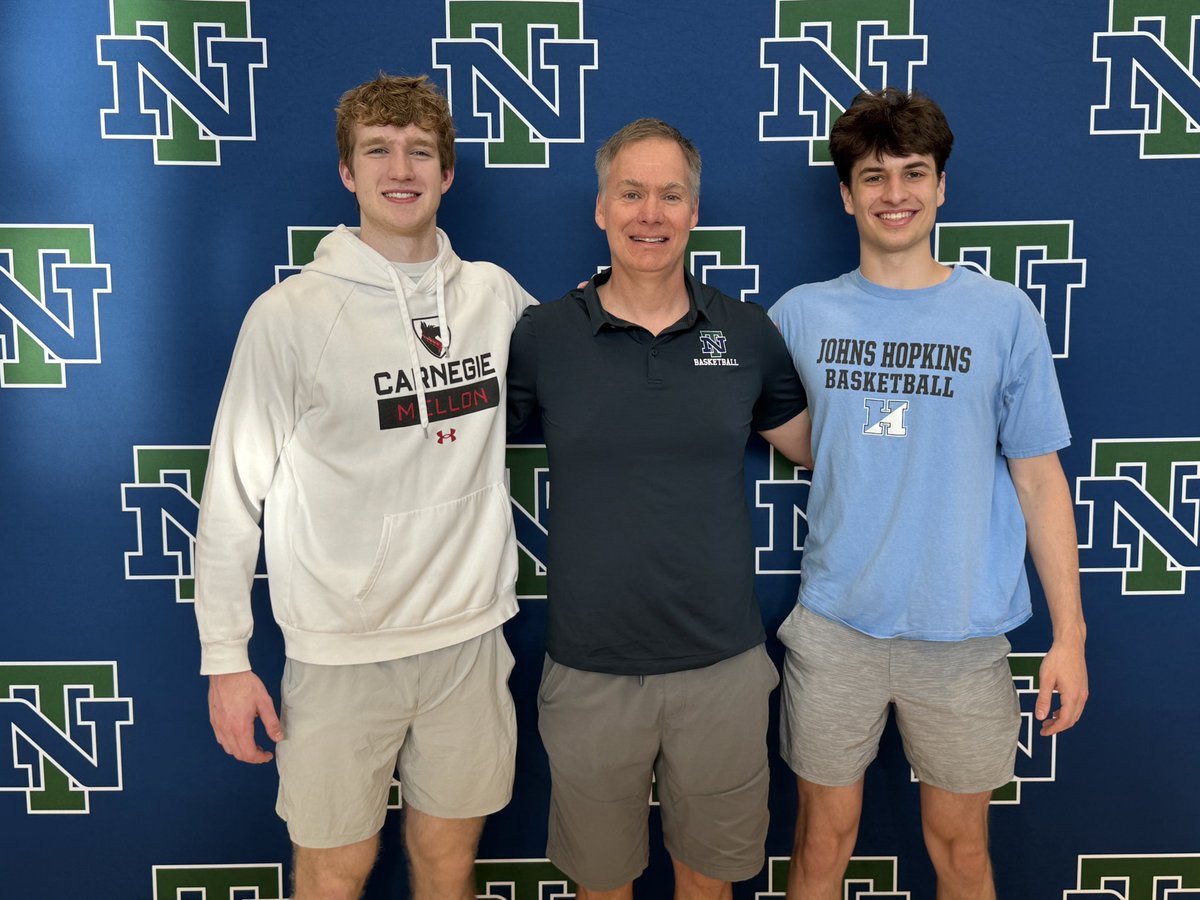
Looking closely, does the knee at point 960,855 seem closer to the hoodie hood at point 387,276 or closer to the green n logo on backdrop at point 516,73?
the hoodie hood at point 387,276

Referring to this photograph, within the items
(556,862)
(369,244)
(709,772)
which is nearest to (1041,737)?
(709,772)

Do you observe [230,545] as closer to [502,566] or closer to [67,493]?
[502,566]

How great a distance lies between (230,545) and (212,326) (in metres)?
0.59

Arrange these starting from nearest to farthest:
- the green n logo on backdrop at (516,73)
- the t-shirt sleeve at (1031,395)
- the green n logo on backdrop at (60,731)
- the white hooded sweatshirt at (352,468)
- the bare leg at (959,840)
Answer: the white hooded sweatshirt at (352,468)
the t-shirt sleeve at (1031,395)
the bare leg at (959,840)
the green n logo on backdrop at (516,73)
the green n logo on backdrop at (60,731)

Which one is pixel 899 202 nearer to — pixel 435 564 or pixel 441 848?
pixel 435 564

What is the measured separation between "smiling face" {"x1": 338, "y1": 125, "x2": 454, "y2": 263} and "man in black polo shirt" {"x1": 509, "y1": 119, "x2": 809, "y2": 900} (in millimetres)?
274

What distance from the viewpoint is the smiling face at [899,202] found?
5.27 ft

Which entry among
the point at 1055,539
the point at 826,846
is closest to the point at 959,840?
the point at 826,846

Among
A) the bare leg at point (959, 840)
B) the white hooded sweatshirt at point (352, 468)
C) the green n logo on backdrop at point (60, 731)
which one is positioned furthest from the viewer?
the green n logo on backdrop at point (60, 731)

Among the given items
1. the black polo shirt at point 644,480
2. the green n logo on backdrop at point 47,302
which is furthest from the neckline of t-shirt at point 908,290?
the green n logo on backdrop at point 47,302

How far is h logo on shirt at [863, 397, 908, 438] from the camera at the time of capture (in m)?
1.61

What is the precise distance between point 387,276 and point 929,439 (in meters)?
1.01

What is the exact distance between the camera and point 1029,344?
1.61m

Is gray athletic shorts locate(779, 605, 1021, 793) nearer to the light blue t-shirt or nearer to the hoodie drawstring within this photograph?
the light blue t-shirt
